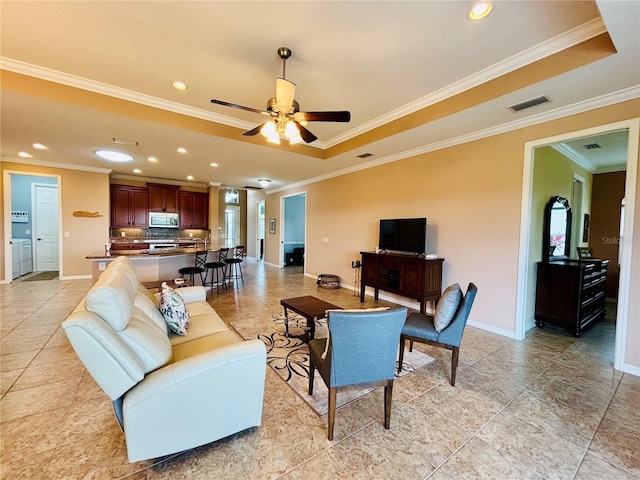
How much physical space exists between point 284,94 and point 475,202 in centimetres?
308

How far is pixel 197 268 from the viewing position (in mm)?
5336

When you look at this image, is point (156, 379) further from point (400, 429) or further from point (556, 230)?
point (556, 230)

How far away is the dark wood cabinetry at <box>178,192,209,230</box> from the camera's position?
321 inches

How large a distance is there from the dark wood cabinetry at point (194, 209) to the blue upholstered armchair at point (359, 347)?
306 inches

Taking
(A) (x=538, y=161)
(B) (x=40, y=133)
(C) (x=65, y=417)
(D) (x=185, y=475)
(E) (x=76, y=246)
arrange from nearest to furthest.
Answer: (D) (x=185, y=475) → (C) (x=65, y=417) → (A) (x=538, y=161) → (B) (x=40, y=133) → (E) (x=76, y=246)

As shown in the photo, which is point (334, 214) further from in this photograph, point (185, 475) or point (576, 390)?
point (185, 475)

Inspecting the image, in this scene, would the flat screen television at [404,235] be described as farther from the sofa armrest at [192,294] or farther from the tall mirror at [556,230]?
the sofa armrest at [192,294]

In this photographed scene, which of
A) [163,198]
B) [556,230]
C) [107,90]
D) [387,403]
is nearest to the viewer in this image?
[387,403]

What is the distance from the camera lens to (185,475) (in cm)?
149

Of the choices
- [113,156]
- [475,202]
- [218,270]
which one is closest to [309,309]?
[475,202]

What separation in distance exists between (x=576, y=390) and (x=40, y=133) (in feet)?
24.3

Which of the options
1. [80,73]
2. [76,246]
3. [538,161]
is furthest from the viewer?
[76,246]

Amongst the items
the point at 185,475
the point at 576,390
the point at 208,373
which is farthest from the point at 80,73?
the point at 576,390

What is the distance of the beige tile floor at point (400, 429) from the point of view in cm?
155
